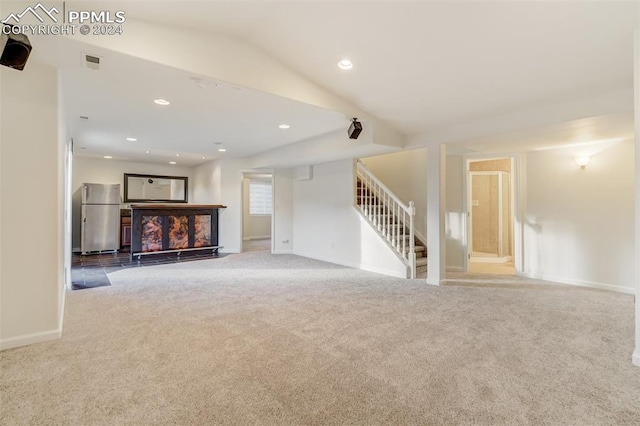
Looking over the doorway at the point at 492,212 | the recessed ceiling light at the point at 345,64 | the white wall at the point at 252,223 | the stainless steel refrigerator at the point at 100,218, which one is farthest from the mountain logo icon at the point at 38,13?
the white wall at the point at 252,223

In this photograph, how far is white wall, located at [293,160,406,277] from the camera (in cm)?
564

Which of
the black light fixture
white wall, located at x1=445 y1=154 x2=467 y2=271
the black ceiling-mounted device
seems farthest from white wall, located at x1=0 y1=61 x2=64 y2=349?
white wall, located at x1=445 y1=154 x2=467 y2=271

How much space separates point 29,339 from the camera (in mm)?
2545

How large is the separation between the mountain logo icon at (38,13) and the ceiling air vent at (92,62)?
327 millimetres

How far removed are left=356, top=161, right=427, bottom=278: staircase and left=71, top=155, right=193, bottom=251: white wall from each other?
6420 millimetres

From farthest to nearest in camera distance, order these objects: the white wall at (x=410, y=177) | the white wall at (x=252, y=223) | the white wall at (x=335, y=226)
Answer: the white wall at (x=252, y=223), the white wall at (x=410, y=177), the white wall at (x=335, y=226)

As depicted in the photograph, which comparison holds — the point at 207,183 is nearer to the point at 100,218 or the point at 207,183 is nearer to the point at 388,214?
the point at 100,218

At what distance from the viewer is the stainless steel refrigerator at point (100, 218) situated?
7367mm

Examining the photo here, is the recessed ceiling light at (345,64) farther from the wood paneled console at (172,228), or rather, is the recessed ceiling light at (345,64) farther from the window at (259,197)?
the window at (259,197)

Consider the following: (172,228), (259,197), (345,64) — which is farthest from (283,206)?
(345,64)

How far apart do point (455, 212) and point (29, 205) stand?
6.02 m

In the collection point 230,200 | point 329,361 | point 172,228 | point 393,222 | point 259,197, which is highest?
point 259,197

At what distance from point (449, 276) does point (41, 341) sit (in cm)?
532

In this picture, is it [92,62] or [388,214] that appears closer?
[92,62]
